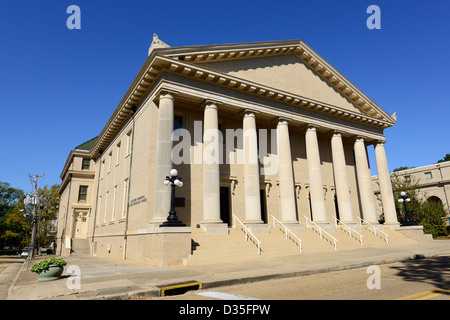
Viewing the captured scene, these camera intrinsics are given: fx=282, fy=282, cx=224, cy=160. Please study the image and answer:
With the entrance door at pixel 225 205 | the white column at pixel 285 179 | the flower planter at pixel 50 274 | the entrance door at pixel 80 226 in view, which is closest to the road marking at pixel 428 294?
the flower planter at pixel 50 274

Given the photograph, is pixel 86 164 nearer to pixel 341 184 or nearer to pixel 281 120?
pixel 281 120

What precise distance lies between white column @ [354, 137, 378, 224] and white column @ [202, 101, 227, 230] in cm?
1554

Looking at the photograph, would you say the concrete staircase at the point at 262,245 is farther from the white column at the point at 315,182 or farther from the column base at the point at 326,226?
the white column at the point at 315,182

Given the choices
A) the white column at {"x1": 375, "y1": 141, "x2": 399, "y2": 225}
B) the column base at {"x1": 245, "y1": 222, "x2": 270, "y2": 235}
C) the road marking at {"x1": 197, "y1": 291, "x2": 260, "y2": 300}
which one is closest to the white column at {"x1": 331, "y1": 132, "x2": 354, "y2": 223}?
the white column at {"x1": 375, "y1": 141, "x2": 399, "y2": 225}

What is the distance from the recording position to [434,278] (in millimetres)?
8461

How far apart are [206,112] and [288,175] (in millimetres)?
7771

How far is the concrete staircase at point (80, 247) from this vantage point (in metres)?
30.2

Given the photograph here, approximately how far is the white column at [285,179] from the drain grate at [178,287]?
13239 mm

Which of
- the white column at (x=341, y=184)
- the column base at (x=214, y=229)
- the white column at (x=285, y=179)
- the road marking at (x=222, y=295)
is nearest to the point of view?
the road marking at (x=222, y=295)

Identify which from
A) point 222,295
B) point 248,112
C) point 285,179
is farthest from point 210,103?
point 222,295

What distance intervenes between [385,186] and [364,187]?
248 cm

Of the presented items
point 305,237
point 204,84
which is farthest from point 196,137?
point 305,237

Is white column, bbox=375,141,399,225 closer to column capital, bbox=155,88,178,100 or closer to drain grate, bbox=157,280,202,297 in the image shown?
column capital, bbox=155,88,178,100
